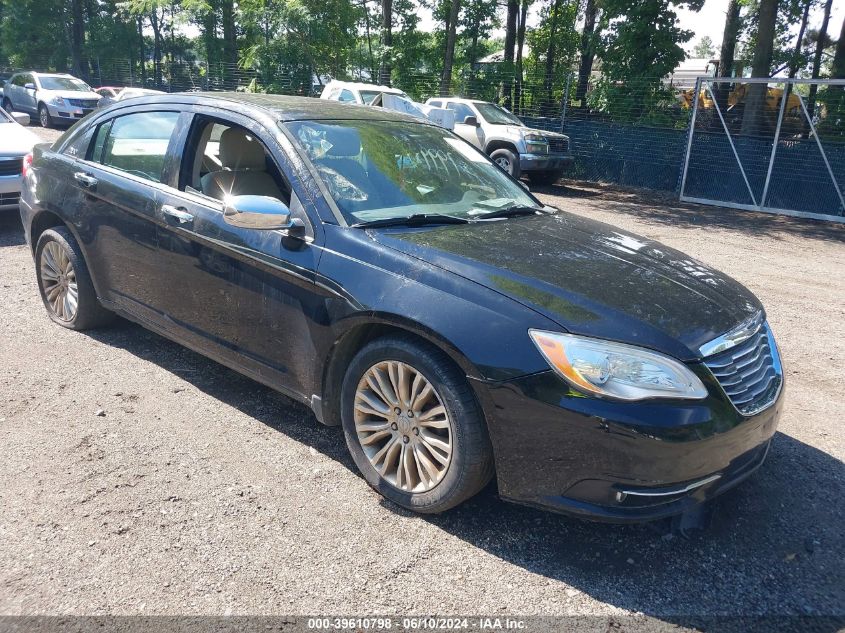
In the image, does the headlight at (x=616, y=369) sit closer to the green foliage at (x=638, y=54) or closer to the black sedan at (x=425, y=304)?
the black sedan at (x=425, y=304)

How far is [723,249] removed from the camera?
992 cm

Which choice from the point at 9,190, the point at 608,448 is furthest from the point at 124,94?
the point at 608,448

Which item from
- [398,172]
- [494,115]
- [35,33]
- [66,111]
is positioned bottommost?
[398,172]

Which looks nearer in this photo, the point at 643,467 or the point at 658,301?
the point at 643,467

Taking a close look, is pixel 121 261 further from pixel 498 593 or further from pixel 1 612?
pixel 498 593

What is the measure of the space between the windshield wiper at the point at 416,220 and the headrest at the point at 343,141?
0.53 meters

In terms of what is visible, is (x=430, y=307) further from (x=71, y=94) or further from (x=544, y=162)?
(x=71, y=94)

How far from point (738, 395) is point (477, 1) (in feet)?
91.1

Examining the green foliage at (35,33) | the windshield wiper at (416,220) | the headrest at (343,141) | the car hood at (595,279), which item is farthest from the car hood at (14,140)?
the green foliage at (35,33)

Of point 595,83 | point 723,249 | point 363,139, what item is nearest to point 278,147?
point 363,139

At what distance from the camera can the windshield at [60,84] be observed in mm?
23547

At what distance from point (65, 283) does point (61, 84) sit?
889 inches

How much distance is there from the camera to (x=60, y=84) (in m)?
24.0

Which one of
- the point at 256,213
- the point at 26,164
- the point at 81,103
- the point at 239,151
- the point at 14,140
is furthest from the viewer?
the point at 81,103
